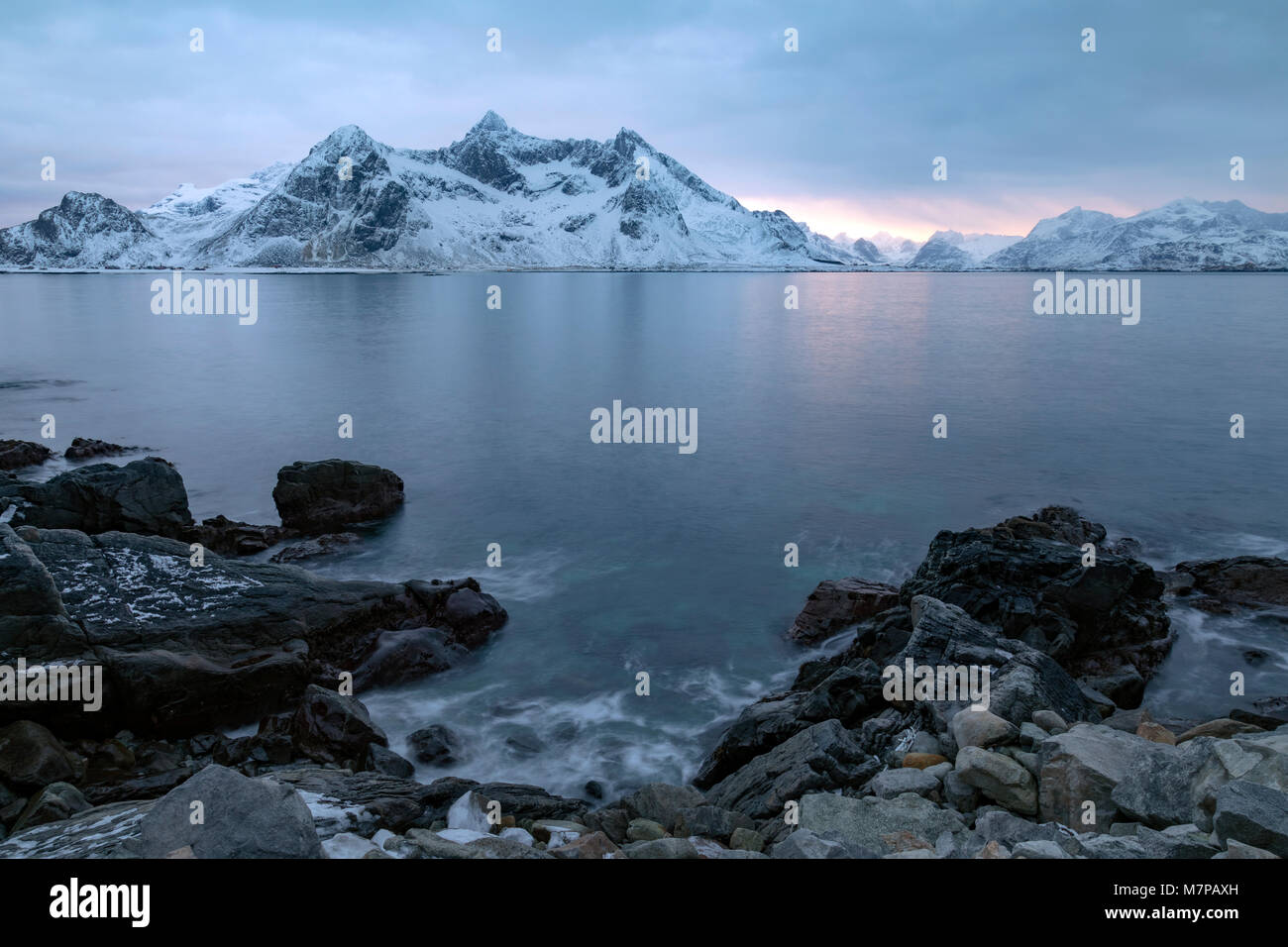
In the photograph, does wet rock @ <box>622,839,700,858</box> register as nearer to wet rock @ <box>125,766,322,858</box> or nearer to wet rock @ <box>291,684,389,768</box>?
wet rock @ <box>125,766,322,858</box>

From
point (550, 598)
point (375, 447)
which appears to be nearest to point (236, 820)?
point (550, 598)

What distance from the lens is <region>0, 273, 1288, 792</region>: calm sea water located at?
18.1 m

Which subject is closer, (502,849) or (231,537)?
(502,849)

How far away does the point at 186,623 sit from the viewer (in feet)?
54.1

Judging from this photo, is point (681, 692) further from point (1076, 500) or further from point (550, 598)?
point (1076, 500)

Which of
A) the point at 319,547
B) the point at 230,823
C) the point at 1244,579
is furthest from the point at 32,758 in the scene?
the point at 1244,579

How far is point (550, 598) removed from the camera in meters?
22.7

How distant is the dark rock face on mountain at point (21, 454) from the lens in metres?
33.0
